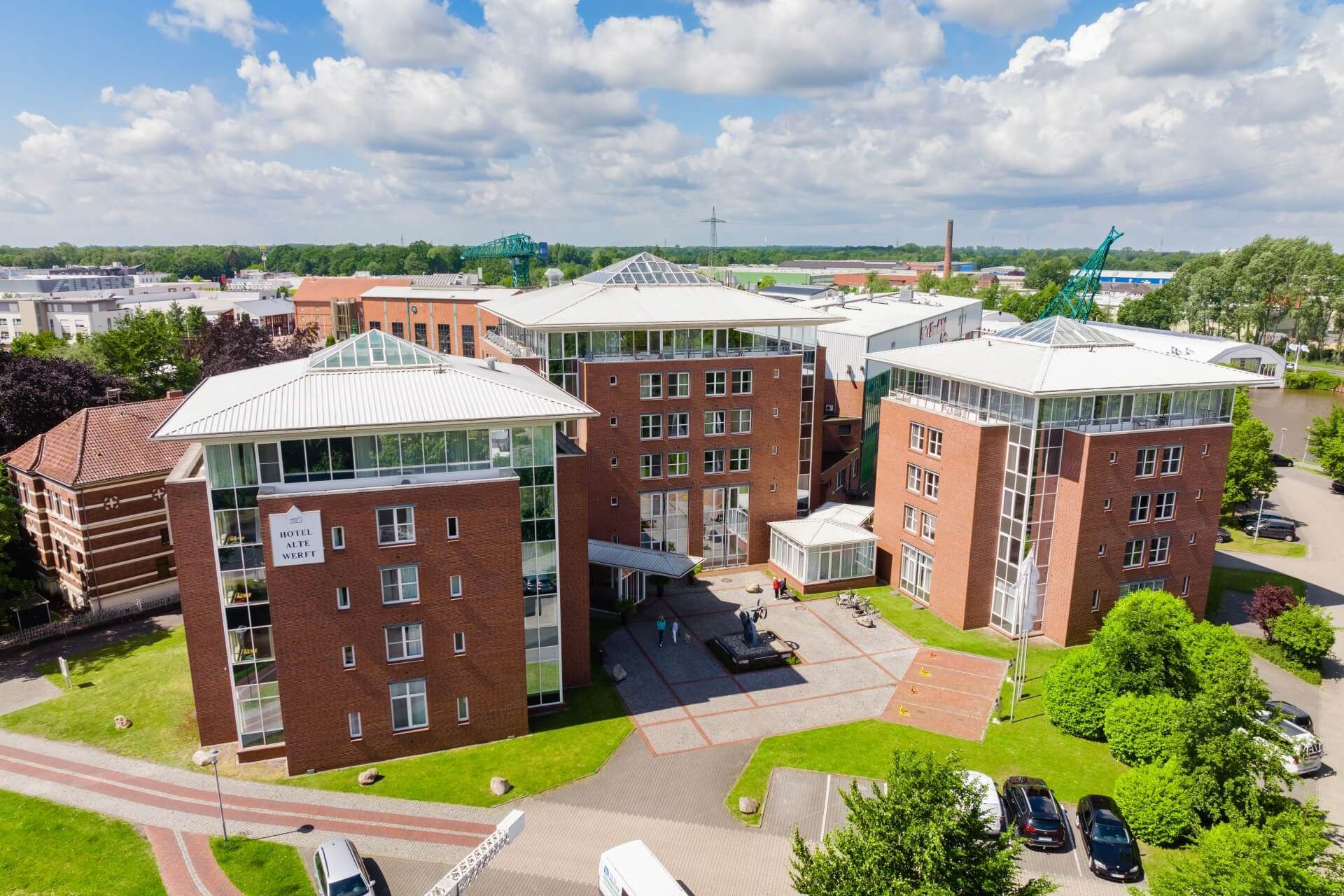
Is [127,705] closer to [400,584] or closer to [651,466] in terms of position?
[400,584]

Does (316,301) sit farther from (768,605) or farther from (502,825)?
Answer: (502,825)

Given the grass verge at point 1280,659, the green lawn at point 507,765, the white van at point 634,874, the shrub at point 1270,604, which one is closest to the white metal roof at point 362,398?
the green lawn at point 507,765

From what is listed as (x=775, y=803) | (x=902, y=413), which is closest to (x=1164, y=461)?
(x=902, y=413)

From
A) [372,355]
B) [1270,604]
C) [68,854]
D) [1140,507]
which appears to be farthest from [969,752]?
[68,854]

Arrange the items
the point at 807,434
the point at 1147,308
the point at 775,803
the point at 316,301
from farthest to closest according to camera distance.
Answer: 1. the point at 1147,308
2. the point at 316,301
3. the point at 807,434
4. the point at 775,803

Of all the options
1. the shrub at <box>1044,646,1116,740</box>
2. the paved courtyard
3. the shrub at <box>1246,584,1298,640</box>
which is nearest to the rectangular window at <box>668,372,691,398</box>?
the paved courtyard

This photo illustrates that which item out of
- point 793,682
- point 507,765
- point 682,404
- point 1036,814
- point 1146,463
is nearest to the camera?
point 1036,814
